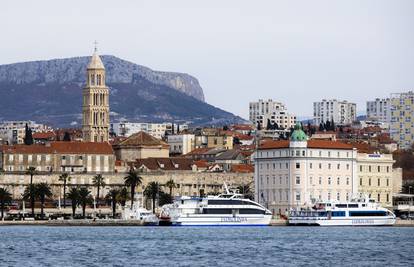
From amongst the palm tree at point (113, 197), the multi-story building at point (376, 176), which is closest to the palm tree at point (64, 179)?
the palm tree at point (113, 197)

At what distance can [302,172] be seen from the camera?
161 metres

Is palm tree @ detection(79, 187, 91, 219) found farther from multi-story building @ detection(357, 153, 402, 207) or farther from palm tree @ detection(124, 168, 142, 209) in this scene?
multi-story building @ detection(357, 153, 402, 207)

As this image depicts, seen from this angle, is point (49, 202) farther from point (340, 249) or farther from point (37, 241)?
point (340, 249)

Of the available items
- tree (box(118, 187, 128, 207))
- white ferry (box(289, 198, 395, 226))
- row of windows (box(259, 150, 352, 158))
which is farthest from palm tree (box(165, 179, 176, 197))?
white ferry (box(289, 198, 395, 226))

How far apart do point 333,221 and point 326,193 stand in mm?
21717

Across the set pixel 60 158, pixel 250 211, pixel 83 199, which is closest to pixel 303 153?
pixel 250 211

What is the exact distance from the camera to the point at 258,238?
114 metres

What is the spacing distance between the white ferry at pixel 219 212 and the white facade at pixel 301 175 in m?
16.9

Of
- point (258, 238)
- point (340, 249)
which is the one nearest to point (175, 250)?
point (340, 249)

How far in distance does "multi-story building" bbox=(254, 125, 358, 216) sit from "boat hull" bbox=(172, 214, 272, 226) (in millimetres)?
16880

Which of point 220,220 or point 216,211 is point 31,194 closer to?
point 216,211

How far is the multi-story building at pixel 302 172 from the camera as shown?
160500 mm

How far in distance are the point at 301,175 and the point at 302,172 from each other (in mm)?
412

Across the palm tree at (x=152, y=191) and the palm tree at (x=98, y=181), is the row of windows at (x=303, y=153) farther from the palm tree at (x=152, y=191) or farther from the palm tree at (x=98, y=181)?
the palm tree at (x=98, y=181)
